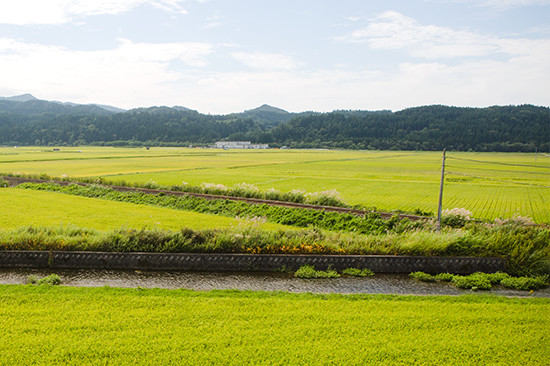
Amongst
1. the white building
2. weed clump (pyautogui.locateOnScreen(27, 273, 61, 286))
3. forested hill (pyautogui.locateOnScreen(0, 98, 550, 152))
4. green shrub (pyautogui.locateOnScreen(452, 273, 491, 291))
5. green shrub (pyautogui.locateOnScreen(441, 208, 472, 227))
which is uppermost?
forested hill (pyautogui.locateOnScreen(0, 98, 550, 152))

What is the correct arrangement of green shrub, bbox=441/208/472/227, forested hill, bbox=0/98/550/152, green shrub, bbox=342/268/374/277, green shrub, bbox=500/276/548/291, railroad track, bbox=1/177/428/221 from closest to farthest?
1. green shrub, bbox=500/276/548/291
2. green shrub, bbox=342/268/374/277
3. green shrub, bbox=441/208/472/227
4. railroad track, bbox=1/177/428/221
5. forested hill, bbox=0/98/550/152

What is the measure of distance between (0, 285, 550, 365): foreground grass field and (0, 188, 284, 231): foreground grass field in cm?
761

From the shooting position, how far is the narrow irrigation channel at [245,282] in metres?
10.6

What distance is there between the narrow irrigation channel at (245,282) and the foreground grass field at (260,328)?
164 cm

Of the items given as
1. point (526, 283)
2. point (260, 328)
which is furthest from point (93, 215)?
point (526, 283)

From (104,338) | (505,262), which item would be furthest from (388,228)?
(104,338)

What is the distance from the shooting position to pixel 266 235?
1326cm

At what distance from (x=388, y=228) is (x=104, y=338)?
515 inches

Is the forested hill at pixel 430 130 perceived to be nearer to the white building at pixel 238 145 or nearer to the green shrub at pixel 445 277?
the white building at pixel 238 145

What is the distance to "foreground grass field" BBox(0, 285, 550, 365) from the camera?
6062mm

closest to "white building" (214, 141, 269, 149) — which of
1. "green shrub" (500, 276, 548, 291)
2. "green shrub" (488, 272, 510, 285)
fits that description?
"green shrub" (488, 272, 510, 285)

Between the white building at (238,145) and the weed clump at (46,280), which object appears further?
the white building at (238,145)

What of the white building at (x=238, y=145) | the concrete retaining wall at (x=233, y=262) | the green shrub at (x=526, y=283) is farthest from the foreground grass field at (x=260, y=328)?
the white building at (x=238, y=145)

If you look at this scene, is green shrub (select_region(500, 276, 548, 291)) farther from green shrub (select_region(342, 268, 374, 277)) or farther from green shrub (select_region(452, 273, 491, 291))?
green shrub (select_region(342, 268, 374, 277))
